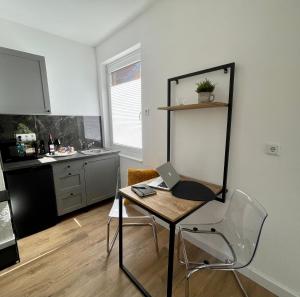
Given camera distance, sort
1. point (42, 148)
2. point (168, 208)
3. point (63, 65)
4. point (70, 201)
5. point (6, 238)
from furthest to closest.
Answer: point (63, 65) → point (42, 148) → point (70, 201) → point (6, 238) → point (168, 208)

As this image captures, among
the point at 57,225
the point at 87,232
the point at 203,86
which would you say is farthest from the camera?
the point at 57,225

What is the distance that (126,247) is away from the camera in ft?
6.07

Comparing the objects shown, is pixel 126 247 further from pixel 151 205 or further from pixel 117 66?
pixel 117 66

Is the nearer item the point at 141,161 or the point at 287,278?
the point at 287,278

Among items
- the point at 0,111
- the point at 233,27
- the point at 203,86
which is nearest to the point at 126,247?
the point at 203,86

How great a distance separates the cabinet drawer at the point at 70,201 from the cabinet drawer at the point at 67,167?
0.93ft

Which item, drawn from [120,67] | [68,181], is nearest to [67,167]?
[68,181]

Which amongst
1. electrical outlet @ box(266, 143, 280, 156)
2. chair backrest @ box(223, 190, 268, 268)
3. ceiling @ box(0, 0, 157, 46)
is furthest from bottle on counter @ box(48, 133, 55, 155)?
electrical outlet @ box(266, 143, 280, 156)

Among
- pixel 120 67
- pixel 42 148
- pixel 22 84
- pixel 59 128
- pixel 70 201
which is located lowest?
pixel 70 201

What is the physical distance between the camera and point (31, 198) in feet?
6.44

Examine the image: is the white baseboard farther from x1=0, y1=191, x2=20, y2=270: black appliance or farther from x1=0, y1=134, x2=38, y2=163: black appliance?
x1=0, y1=134, x2=38, y2=163: black appliance

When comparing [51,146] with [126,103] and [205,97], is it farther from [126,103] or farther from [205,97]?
[205,97]

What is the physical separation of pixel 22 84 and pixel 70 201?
1566 millimetres

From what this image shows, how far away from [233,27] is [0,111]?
8.17ft
